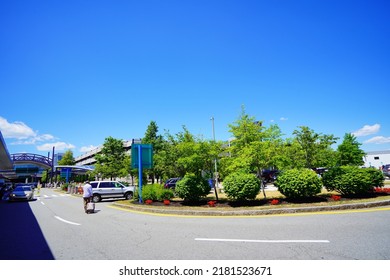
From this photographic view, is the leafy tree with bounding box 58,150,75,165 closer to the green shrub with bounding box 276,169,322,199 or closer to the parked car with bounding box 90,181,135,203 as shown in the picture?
the parked car with bounding box 90,181,135,203

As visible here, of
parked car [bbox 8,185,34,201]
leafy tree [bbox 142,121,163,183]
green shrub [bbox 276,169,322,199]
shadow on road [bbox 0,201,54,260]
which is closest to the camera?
shadow on road [bbox 0,201,54,260]

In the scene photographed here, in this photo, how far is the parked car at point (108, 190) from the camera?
19359 mm

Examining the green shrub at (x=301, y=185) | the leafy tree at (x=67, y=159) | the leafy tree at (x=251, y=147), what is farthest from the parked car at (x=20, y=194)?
the leafy tree at (x=67, y=159)

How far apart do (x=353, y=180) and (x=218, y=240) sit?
8.78 metres

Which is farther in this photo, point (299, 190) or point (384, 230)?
point (299, 190)

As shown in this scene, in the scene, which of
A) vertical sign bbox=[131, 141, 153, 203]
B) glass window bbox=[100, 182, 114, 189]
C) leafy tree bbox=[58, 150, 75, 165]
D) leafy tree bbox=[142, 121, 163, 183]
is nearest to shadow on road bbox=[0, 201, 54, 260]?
vertical sign bbox=[131, 141, 153, 203]

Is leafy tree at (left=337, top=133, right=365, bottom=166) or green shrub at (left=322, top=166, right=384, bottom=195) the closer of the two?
green shrub at (left=322, top=166, right=384, bottom=195)

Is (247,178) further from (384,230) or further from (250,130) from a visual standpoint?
(384,230)

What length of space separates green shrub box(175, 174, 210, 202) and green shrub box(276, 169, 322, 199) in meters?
4.31

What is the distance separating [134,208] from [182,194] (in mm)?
2890

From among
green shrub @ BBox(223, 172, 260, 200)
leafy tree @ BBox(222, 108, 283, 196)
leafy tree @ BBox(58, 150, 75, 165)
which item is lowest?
green shrub @ BBox(223, 172, 260, 200)

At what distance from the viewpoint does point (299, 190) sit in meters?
11.0

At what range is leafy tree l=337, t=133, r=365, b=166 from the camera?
3809 cm
